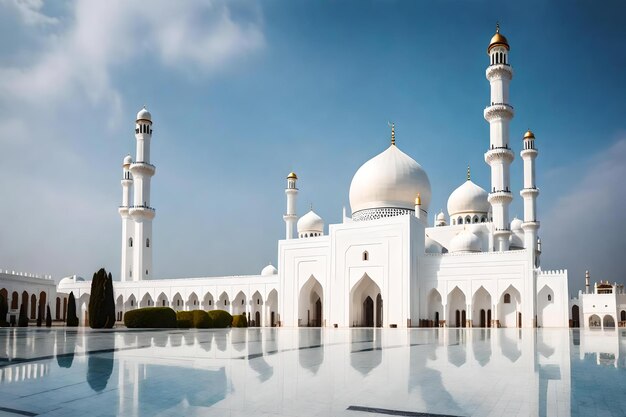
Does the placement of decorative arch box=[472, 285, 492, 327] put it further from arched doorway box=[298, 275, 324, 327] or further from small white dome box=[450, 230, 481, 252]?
arched doorway box=[298, 275, 324, 327]

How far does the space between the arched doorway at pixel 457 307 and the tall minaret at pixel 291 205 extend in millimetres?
9881

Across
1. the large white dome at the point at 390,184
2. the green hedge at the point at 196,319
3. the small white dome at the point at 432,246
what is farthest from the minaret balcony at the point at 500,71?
the green hedge at the point at 196,319

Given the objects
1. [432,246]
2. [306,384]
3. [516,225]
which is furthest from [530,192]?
[306,384]

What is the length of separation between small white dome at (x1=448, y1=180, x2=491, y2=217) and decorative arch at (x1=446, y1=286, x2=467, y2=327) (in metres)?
7.34

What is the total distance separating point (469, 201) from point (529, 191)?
17.0ft

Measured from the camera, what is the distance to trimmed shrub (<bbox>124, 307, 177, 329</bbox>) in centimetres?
2152

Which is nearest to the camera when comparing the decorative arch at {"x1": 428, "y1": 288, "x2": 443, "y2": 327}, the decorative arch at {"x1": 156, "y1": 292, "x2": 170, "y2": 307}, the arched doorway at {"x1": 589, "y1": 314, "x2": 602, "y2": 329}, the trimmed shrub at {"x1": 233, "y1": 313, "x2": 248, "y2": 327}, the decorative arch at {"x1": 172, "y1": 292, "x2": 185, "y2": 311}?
the decorative arch at {"x1": 428, "y1": 288, "x2": 443, "y2": 327}

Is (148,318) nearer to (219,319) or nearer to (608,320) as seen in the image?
(219,319)

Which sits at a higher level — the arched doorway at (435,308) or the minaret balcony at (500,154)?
the minaret balcony at (500,154)

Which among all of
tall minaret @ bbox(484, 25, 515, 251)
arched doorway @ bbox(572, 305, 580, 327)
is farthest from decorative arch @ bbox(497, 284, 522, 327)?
arched doorway @ bbox(572, 305, 580, 327)

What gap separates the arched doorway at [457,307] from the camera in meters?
25.5

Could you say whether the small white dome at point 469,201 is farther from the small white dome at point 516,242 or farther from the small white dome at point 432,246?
the small white dome at point 432,246

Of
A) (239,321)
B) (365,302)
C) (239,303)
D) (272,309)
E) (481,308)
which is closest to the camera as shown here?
(481,308)

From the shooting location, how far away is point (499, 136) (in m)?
26.3
